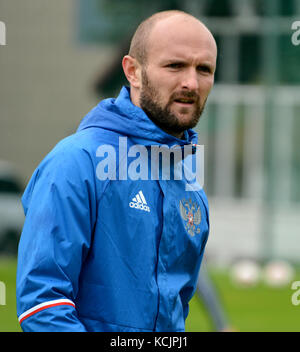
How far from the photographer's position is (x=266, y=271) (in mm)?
16344

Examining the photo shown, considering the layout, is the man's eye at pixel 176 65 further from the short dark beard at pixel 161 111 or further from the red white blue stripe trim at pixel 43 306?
the red white blue stripe trim at pixel 43 306

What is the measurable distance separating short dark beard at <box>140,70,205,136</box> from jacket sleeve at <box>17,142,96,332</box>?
340 millimetres

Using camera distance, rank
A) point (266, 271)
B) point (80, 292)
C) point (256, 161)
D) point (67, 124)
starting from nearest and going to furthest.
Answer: point (80, 292), point (266, 271), point (256, 161), point (67, 124)

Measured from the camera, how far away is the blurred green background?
61.1ft

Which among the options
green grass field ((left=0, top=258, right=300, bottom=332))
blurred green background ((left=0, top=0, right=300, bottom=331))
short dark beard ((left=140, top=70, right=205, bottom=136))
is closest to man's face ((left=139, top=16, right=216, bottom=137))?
short dark beard ((left=140, top=70, right=205, bottom=136))

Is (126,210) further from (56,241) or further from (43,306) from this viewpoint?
(43,306)

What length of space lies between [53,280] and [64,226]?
0.18m

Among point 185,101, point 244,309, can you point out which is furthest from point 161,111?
point 244,309

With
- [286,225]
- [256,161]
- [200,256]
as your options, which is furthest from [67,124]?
[200,256]

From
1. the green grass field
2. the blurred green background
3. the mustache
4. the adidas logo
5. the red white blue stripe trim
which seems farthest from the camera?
the blurred green background

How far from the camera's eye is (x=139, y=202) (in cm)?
290

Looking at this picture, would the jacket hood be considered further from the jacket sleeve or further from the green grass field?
the green grass field
